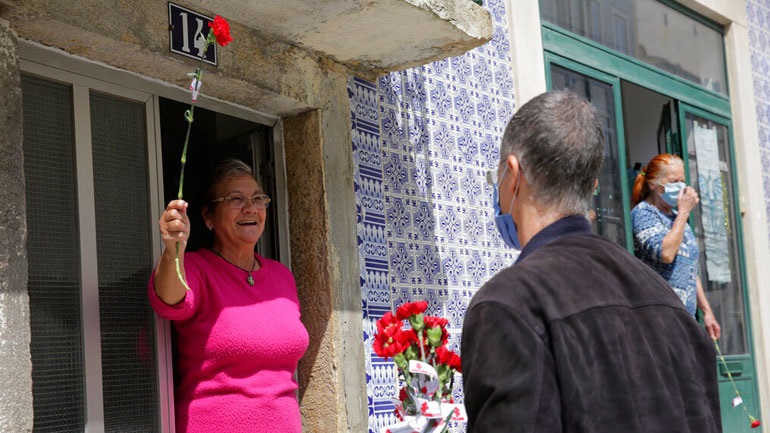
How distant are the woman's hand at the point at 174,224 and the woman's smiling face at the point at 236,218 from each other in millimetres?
574

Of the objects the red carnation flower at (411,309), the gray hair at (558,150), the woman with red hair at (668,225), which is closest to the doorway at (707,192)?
the woman with red hair at (668,225)

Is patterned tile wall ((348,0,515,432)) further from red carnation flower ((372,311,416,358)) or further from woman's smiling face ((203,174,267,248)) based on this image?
red carnation flower ((372,311,416,358))

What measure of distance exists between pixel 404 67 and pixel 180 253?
1805mm

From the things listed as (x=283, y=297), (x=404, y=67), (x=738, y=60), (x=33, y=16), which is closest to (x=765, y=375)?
(x=738, y=60)

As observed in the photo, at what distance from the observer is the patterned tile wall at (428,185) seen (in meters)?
4.75

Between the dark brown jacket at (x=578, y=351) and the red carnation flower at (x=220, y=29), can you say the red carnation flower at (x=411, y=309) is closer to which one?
the dark brown jacket at (x=578, y=351)

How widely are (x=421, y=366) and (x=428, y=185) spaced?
2540 mm

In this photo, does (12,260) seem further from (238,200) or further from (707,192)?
(707,192)

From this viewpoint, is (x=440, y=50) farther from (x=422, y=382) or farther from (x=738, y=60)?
(x=738, y=60)

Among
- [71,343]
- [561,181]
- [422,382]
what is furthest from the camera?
[71,343]

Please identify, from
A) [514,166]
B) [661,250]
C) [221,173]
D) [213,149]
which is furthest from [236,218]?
[661,250]

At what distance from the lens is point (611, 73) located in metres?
6.76

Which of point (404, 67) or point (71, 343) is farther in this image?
point (404, 67)

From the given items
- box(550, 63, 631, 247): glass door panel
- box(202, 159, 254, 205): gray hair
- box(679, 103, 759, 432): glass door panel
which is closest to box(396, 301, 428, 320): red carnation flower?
box(202, 159, 254, 205): gray hair
